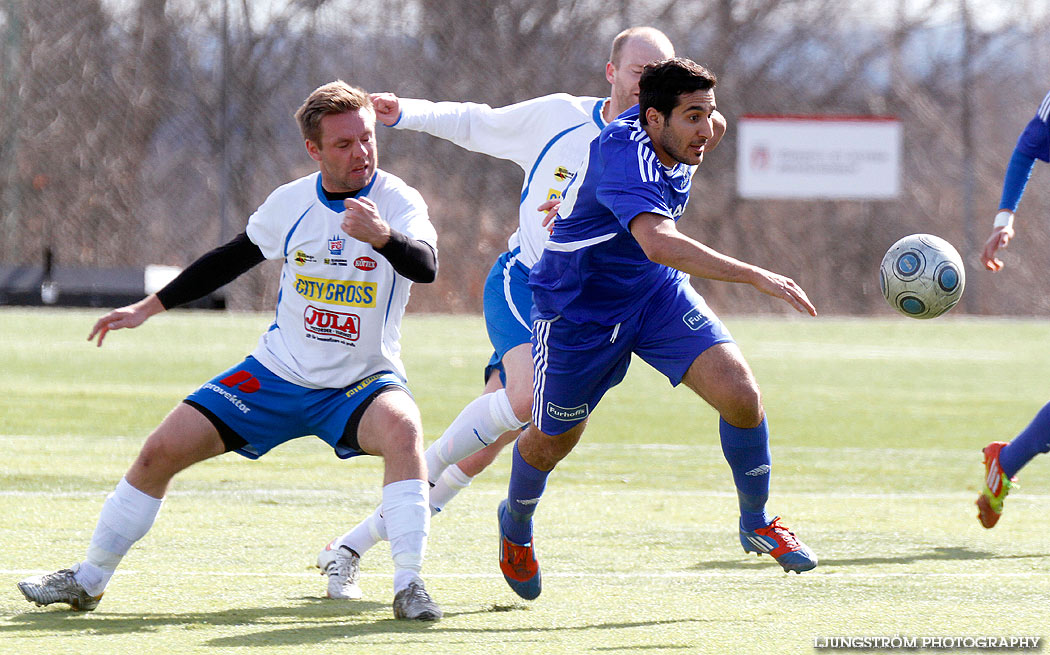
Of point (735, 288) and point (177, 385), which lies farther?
point (735, 288)

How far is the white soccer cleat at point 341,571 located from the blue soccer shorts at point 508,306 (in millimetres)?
1095

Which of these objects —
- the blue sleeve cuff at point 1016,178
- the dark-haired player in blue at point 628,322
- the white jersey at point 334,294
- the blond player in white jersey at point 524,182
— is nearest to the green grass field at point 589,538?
the dark-haired player in blue at point 628,322

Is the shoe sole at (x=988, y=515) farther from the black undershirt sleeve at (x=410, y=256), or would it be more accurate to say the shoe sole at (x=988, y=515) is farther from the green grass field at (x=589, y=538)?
the black undershirt sleeve at (x=410, y=256)

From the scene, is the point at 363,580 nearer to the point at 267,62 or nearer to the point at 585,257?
the point at 585,257

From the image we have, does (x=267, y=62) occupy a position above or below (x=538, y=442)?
above

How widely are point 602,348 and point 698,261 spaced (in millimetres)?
644

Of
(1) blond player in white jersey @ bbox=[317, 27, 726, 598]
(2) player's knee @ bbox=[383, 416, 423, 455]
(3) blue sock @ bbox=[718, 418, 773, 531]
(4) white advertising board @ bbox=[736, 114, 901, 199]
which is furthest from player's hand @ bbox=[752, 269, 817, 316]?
(4) white advertising board @ bbox=[736, 114, 901, 199]

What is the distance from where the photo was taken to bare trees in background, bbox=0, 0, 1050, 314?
26859 mm

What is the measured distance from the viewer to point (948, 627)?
4344 mm

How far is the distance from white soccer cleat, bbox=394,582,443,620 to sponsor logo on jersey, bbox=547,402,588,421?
73cm

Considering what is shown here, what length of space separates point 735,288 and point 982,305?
445 cm

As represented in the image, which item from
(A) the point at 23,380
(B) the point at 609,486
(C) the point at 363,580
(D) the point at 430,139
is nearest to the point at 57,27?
(D) the point at 430,139

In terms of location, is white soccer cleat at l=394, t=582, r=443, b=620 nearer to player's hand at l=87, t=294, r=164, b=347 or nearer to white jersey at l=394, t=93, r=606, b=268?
player's hand at l=87, t=294, r=164, b=347

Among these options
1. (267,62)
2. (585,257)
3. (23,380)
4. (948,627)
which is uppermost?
(267,62)
